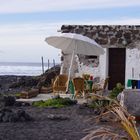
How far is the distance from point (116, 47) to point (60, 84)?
4.34 metres

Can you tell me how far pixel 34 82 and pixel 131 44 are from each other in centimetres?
640

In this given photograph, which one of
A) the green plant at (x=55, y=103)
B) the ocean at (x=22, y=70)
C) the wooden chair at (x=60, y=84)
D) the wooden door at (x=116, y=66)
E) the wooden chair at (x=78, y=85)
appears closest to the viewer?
the green plant at (x=55, y=103)

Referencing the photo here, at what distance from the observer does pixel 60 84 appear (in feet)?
62.0

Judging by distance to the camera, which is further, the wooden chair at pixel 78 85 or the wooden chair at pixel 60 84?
the wooden chair at pixel 60 84

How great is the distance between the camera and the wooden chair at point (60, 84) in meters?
18.4

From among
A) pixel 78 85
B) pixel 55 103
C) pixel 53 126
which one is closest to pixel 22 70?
pixel 78 85

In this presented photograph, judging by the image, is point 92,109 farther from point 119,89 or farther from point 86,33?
point 86,33

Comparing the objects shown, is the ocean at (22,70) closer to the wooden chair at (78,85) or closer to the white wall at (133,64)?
the white wall at (133,64)

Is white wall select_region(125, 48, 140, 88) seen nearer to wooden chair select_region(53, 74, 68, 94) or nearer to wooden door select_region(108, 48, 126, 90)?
wooden door select_region(108, 48, 126, 90)

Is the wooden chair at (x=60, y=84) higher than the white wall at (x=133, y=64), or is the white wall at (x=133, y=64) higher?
the white wall at (x=133, y=64)

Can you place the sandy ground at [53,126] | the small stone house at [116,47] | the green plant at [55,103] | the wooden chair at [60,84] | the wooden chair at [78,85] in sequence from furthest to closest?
the small stone house at [116,47] < the wooden chair at [60,84] < the wooden chair at [78,85] < the green plant at [55,103] < the sandy ground at [53,126]

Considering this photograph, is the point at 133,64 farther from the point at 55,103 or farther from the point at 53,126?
the point at 53,126

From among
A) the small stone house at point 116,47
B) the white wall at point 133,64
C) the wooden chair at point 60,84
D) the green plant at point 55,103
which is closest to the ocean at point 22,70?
the small stone house at point 116,47

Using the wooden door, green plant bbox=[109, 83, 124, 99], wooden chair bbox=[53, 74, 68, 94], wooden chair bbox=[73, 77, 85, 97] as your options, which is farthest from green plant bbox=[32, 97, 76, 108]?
the wooden door
